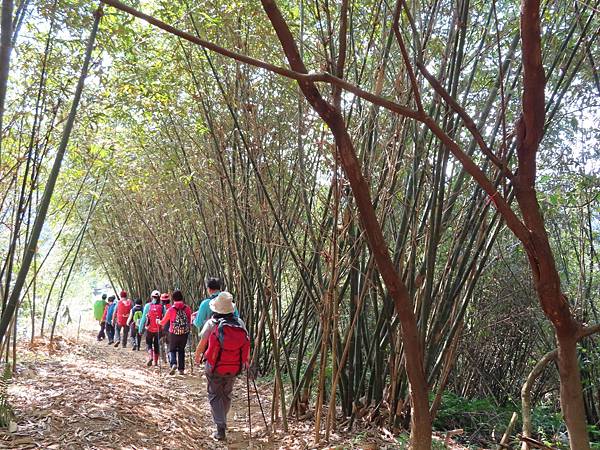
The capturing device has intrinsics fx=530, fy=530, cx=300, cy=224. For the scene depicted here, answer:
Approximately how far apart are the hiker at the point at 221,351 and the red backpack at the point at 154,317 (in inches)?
131

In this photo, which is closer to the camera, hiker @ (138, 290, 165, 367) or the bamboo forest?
the bamboo forest

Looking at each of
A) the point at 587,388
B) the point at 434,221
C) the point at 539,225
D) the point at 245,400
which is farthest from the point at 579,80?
the point at 245,400

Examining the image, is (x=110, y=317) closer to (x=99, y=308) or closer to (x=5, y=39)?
(x=99, y=308)

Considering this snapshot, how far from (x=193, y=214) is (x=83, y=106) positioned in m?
2.45

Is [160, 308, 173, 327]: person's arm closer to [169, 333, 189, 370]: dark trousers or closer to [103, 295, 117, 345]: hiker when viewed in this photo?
[169, 333, 189, 370]: dark trousers

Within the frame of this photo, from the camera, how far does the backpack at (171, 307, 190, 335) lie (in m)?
5.88

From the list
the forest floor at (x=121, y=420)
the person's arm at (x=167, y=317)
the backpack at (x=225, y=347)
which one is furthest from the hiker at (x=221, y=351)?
the person's arm at (x=167, y=317)

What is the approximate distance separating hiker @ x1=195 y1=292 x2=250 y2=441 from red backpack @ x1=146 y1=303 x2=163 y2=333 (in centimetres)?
333

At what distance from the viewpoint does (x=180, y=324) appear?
19.3 feet

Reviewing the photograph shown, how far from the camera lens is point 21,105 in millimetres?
4262

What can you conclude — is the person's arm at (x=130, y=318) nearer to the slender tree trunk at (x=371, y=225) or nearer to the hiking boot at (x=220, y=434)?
the hiking boot at (x=220, y=434)

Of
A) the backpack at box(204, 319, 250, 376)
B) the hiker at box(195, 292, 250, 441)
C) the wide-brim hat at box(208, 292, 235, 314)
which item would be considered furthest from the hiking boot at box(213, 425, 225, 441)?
the wide-brim hat at box(208, 292, 235, 314)

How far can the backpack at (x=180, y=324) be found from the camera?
5.88 meters

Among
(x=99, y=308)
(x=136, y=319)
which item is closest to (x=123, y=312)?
(x=136, y=319)
